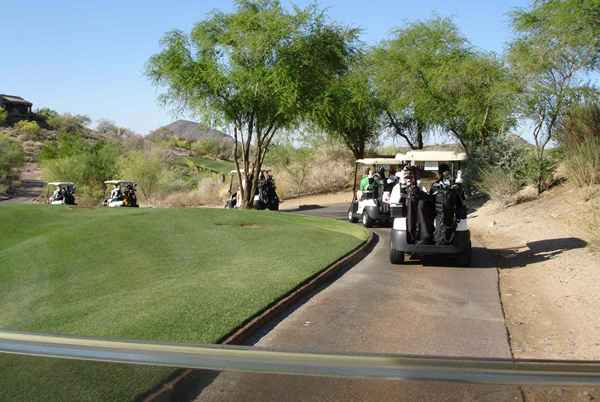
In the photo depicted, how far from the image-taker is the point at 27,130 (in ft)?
344

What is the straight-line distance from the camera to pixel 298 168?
165ft

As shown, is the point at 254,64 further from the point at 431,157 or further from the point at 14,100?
the point at 14,100

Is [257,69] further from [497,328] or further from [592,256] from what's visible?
[497,328]

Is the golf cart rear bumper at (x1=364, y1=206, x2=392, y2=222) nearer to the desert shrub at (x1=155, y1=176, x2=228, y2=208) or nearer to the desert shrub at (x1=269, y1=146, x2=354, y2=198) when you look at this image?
the desert shrub at (x1=155, y1=176, x2=228, y2=208)

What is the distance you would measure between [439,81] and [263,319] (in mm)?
31016

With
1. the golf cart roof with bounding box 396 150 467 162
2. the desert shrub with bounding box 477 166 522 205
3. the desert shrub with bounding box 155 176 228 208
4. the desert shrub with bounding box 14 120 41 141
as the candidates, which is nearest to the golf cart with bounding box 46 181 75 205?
the desert shrub with bounding box 155 176 228 208

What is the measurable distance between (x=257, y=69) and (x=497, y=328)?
22.3m

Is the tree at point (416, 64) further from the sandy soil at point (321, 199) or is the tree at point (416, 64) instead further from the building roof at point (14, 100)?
the building roof at point (14, 100)

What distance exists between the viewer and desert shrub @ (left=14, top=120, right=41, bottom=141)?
335 ft

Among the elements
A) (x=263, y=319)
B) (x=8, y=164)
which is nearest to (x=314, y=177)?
(x=8, y=164)

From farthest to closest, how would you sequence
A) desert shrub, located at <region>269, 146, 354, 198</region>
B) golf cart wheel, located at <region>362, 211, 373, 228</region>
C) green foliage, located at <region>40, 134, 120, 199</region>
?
1. green foliage, located at <region>40, 134, 120, 199</region>
2. desert shrub, located at <region>269, 146, 354, 198</region>
3. golf cart wheel, located at <region>362, 211, 373, 228</region>

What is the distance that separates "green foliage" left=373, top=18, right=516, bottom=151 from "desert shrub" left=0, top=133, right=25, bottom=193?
40966mm

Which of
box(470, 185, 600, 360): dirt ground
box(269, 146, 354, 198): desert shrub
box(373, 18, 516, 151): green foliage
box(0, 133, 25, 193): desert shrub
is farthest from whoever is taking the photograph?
box(0, 133, 25, 193): desert shrub

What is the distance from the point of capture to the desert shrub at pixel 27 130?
335 ft
